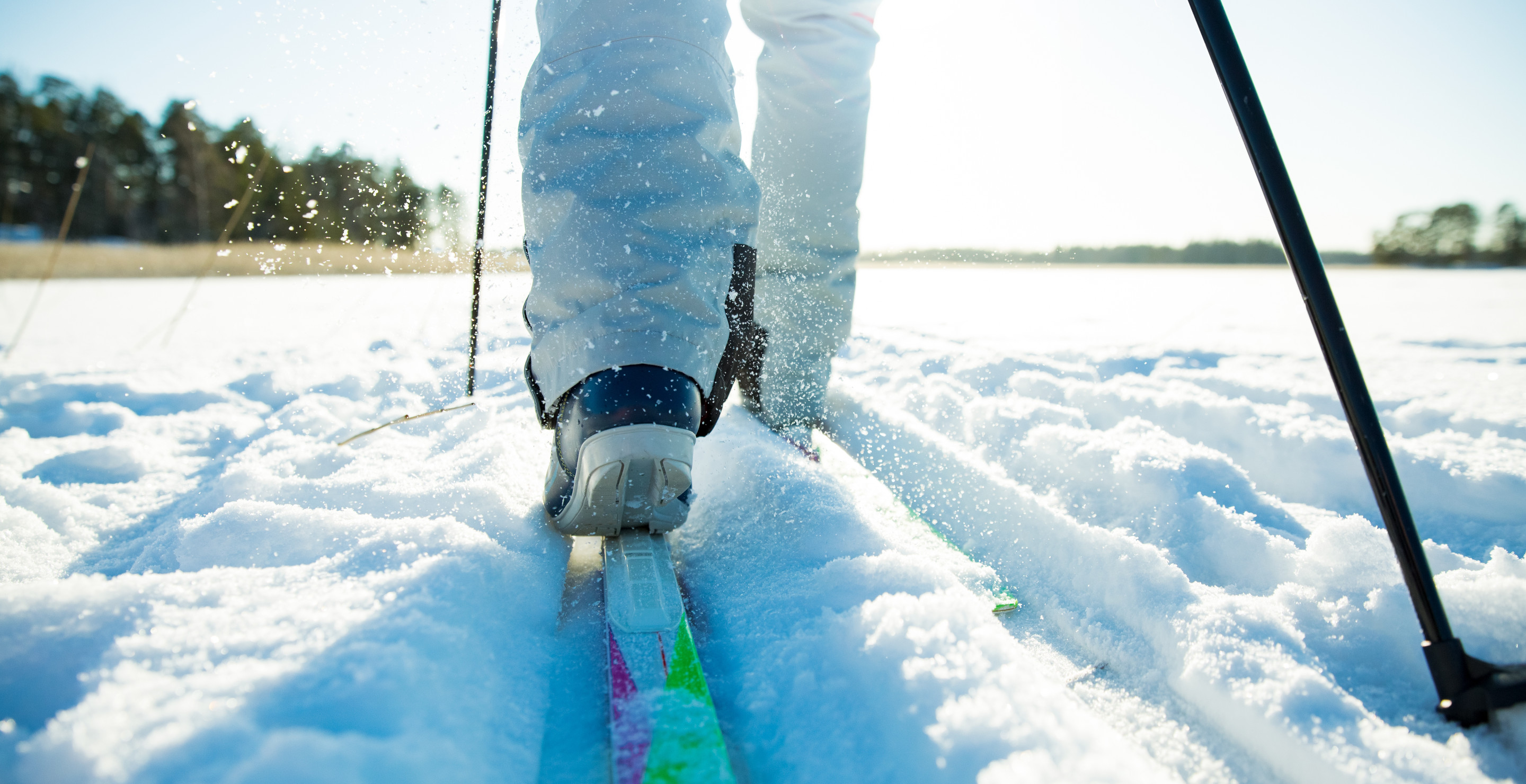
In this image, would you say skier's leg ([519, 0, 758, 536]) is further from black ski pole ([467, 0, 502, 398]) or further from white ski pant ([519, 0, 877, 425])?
black ski pole ([467, 0, 502, 398])

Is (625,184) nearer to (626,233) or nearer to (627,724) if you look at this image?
(626,233)

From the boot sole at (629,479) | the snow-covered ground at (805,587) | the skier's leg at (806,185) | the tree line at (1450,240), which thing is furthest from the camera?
the tree line at (1450,240)

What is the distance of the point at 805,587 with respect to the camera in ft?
2.06

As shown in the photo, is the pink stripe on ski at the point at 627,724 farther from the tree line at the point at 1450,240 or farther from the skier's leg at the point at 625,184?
the tree line at the point at 1450,240

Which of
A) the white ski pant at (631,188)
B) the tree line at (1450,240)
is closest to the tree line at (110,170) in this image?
the white ski pant at (631,188)

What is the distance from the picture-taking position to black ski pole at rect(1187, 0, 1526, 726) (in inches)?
18.5

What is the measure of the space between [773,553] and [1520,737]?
23.0 inches

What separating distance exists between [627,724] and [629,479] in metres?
0.25

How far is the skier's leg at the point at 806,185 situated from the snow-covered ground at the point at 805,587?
15 centimetres

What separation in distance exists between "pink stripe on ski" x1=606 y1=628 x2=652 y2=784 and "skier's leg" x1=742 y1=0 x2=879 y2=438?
2.41 feet

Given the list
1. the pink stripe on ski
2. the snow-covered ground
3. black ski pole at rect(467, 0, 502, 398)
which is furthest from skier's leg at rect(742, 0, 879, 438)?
the pink stripe on ski

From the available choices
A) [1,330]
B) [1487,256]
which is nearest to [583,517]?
[1,330]

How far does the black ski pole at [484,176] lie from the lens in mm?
1275

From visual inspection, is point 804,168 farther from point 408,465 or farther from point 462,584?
point 462,584
